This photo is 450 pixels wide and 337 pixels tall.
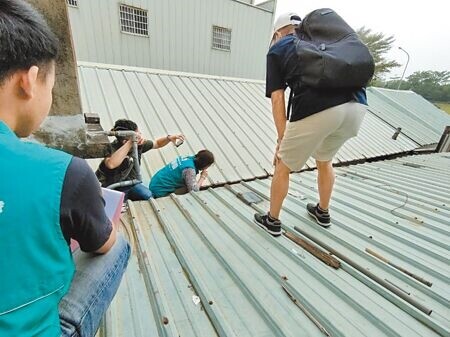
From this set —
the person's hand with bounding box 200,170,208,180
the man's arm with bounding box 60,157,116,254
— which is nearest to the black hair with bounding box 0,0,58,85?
the man's arm with bounding box 60,157,116,254

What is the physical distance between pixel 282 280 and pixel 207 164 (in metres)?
1.74

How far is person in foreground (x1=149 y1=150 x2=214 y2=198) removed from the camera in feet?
9.09

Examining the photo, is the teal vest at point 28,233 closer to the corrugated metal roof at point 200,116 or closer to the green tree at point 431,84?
the corrugated metal roof at point 200,116

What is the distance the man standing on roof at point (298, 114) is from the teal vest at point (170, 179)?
4.04 ft

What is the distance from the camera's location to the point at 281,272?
1562 millimetres

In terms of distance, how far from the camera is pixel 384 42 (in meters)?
28.2

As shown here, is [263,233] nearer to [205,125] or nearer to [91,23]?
[205,125]

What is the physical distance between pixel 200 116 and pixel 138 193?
6.74 feet

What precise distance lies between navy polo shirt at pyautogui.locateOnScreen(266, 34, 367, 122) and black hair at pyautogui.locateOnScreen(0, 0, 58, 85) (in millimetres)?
1359

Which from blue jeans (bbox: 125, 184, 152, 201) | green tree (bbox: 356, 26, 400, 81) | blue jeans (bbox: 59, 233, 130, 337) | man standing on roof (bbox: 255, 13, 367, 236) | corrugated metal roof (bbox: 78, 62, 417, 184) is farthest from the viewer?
green tree (bbox: 356, 26, 400, 81)

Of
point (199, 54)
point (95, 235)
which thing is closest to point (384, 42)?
point (199, 54)

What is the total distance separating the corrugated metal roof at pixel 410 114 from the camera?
20.8 ft

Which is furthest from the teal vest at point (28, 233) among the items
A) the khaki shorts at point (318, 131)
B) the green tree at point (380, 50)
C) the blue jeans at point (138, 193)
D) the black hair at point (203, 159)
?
the green tree at point (380, 50)

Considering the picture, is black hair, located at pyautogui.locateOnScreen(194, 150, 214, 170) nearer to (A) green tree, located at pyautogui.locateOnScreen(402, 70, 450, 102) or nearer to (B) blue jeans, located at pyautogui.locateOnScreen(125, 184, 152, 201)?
(B) blue jeans, located at pyautogui.locateOnScreen(125, 184, 152, 201)
